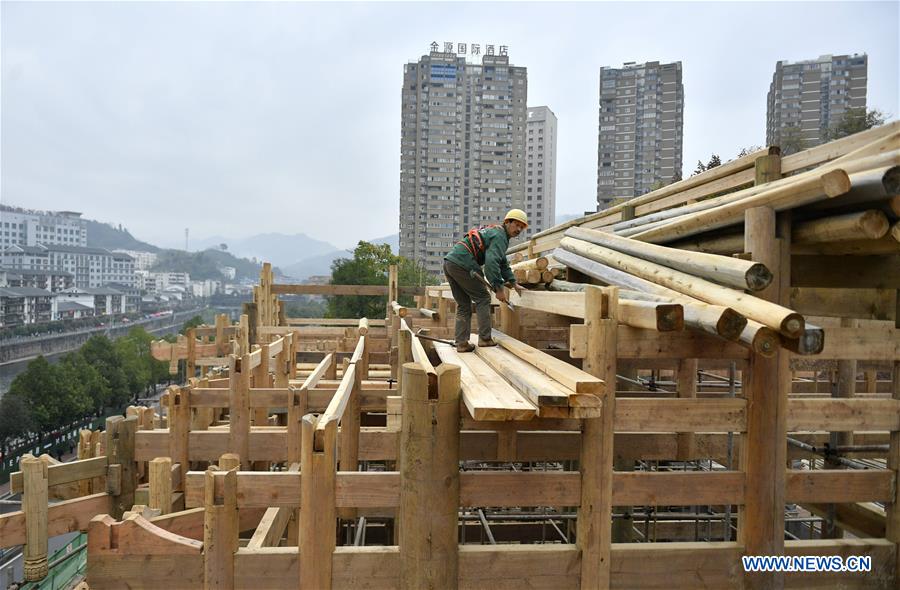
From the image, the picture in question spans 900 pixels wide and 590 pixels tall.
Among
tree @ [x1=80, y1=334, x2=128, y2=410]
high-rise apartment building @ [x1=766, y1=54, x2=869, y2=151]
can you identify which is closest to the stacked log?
tree @ [x1=80, y1=334, x2=128, y2=410]

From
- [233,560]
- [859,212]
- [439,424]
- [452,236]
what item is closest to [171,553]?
[233,560]

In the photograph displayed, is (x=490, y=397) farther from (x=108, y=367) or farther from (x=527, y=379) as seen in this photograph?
(x=108, y=367)

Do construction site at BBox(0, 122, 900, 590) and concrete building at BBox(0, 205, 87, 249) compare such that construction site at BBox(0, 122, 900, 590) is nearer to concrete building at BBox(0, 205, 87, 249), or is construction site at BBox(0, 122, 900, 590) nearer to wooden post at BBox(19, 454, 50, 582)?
wooden post at BBox(19, 454, 50, 582)

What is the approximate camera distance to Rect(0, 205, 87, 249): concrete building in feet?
403

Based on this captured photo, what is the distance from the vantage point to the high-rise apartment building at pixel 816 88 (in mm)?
53406

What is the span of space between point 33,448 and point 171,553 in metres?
46.3

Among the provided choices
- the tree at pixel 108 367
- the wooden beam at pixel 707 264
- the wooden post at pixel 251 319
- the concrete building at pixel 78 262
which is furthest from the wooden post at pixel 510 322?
the concrete building at pixel 78 262

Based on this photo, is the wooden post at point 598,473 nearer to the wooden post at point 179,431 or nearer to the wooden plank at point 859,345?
the wooden plank at point 859,345

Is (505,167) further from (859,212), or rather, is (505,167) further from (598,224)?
(859,212)

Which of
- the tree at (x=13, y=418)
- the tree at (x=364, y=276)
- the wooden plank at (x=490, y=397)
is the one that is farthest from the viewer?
the tree at (x=364, y=276)

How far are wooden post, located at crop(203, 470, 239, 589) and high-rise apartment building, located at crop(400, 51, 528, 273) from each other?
6411 cm

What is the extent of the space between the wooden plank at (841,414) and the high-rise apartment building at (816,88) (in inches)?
2296

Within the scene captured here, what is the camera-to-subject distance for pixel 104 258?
133750 mm

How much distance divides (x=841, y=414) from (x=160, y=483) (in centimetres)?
507
